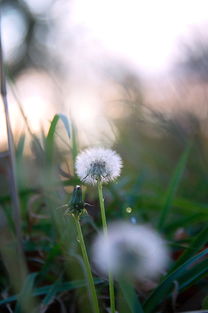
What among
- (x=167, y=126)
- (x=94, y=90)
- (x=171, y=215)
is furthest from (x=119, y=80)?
(x=171, y=215)

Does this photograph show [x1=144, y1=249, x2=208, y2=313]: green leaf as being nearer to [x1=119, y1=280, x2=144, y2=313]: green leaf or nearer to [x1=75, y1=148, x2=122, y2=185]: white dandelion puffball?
[x1=119, y1=280, x2=144, y2=313]: green leaf

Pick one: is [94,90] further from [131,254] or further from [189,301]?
[131,254]

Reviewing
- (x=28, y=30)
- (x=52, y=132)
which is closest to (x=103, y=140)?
(x=52, y=132)

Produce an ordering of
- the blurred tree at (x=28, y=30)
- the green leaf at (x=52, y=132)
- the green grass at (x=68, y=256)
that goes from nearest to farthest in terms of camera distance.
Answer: the green grass at (x=68, y=256) → the green leaf at (x=52, y=132) → the blurred tree at (x=28, y=30)

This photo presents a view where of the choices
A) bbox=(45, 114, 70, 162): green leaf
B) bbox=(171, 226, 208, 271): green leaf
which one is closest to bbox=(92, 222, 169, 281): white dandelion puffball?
bbox=(171, 226, 208, 271): green leaf

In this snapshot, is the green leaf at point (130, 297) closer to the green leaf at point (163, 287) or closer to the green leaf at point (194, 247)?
the green leaf at point (163, 287)

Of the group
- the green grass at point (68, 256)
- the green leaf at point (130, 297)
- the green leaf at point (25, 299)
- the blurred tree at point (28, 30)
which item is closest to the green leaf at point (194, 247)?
the green grass at point (68, 256)

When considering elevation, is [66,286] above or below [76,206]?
below

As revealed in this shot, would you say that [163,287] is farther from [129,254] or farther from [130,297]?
[129,254]
